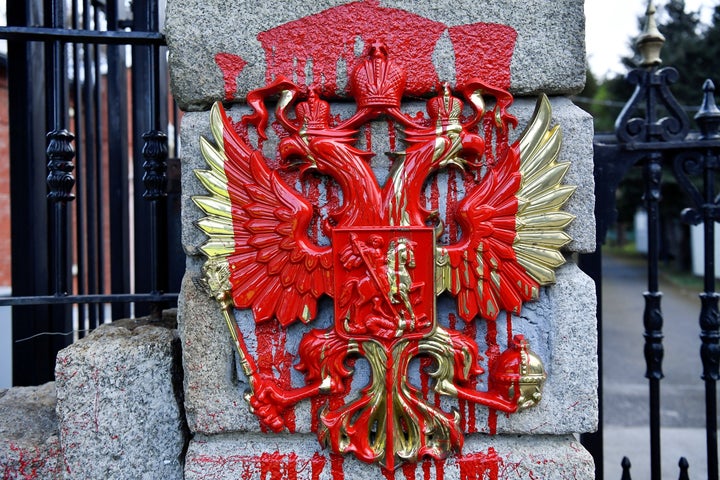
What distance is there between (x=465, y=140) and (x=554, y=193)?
26 cm

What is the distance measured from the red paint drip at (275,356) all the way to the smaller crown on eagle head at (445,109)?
661 mm

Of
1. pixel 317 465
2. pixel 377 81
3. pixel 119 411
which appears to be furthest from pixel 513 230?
pixel 119 411

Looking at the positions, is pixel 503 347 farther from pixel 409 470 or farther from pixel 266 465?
pixel 266 465

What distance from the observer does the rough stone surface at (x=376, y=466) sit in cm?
141

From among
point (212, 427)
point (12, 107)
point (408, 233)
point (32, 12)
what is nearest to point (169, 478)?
point (212, 427)

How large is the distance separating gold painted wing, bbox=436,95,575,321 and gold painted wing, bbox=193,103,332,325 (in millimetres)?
344

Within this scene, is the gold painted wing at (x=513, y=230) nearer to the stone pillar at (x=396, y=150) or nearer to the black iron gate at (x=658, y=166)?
the stone pillar at (x=396, y=150)

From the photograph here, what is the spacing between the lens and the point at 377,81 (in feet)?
4.42

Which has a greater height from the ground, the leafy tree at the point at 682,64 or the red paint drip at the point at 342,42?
the leafy tree at the point at 682,64

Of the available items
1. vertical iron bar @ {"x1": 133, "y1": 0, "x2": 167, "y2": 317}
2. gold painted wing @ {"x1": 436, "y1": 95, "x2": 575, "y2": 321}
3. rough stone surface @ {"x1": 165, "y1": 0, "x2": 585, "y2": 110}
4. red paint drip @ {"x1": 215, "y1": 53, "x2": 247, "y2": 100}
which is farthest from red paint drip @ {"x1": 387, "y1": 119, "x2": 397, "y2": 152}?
vertical iron bar @ {"x1": 133, "y1": 0, "x2": 167, "y2": 317}

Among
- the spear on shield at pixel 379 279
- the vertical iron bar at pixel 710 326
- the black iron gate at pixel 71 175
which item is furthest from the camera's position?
the vertical iron bar at pixel 710 326

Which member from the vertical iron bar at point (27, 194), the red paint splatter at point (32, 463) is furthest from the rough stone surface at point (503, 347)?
the vertical iron bar at point (27, 194)

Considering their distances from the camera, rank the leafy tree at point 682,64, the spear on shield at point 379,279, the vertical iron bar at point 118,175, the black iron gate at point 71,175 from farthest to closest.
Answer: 1. the leafy tree at point 682,64
2. the vertical iron bar at point 118,175
3. the black iron gate at point 71,175
4. the spear on shield at point 379,279

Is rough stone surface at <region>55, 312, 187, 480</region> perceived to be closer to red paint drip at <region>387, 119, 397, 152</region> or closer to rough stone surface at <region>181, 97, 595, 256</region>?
rough stone surface at <region>181, 97, 595, 256</region>
